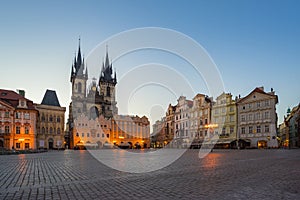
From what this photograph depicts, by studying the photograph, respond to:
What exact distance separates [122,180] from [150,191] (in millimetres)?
2189

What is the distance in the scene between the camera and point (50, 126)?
69.3 meters

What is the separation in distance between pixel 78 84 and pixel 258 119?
6283 centimetres

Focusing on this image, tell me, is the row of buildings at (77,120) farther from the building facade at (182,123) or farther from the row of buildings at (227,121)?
the row of buildings at (227,121)

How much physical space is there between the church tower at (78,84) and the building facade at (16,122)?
26.3 meters

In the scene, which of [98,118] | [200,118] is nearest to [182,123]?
[200,118]

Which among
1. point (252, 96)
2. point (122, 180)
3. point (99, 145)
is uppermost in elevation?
point (252, 96)

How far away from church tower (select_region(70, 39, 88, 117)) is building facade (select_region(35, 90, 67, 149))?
45.9ft

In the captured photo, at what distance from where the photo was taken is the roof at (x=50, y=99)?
252ft

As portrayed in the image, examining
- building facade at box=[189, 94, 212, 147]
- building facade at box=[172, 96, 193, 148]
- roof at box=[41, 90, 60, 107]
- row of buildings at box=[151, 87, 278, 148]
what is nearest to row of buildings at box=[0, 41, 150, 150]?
roof at box=[41, 90, 60, 107]

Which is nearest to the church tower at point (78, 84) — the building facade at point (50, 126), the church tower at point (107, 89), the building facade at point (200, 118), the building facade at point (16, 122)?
the church tower at point (107, 89)

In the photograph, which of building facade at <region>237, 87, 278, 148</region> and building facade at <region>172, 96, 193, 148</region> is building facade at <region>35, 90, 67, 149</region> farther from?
building facade at <region>237, 87, 278, 148</region>

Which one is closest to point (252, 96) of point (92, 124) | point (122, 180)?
point (92, 124)

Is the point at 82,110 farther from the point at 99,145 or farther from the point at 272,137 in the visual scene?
the point at 272,137

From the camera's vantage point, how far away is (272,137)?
170 ft
